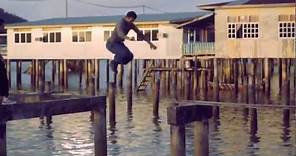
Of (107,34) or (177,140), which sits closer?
(177,140)

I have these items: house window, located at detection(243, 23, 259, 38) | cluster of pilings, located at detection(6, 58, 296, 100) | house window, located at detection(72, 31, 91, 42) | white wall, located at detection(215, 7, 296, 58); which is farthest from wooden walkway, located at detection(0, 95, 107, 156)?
house window, located at detection(72, 31, 91, 42)

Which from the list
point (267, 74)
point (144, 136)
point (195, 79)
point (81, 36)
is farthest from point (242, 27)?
point (144, 136)

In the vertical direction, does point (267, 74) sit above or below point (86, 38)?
below

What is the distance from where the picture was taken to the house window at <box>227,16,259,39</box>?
40656 millimetres

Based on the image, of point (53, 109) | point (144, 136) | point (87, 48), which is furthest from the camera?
point (87, 48)

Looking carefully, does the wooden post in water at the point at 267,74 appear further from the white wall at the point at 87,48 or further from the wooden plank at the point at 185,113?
the wooden plank at the point at 185,113

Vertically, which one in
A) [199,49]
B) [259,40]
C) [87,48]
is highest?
[259,40]

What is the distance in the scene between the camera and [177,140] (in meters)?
11.9

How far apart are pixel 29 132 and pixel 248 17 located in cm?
1832

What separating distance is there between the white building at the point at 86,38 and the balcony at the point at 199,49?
2.74 ft

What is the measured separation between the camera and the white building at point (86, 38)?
47438 mm

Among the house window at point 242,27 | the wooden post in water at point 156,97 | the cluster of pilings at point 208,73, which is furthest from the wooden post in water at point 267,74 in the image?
the wooden post in water at point 156,97

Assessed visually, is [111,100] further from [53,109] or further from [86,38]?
[86,38]

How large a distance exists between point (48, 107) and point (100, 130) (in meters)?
2.22
